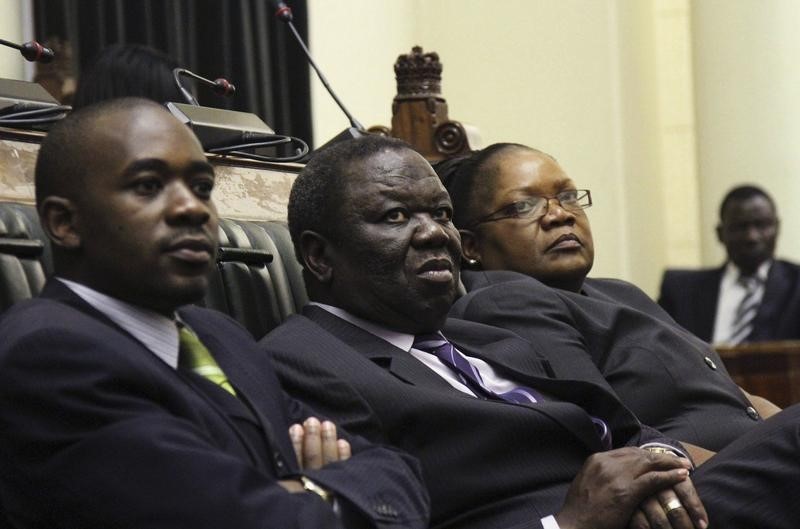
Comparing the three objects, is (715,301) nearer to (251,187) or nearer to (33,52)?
(251,187)

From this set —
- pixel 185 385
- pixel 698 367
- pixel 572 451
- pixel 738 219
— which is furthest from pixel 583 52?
pixel 185 385

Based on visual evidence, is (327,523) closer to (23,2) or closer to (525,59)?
(23,2)

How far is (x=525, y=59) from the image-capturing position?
22.9 ft

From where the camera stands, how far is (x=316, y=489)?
193 cm

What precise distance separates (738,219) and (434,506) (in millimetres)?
4517

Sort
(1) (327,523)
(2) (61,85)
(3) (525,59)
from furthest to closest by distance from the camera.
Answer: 1. (3) (525,59)
2. (2) (61,85)
3. (1) (327,523)

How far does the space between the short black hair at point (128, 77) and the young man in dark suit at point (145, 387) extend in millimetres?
1666

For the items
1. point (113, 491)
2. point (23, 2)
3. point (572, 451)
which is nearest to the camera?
point (113, 491)

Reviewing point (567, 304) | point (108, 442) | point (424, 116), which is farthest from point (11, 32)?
point (108, 442)

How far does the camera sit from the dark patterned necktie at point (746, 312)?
632 centimetres

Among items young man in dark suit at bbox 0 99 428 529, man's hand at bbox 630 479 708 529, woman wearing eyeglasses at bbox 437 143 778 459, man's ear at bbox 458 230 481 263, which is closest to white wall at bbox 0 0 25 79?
woman wearing eyeglasses at bbox 437 143 778 459

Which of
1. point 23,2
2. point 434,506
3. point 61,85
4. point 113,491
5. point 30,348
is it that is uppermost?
point 23,2

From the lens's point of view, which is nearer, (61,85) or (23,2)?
(61,85)

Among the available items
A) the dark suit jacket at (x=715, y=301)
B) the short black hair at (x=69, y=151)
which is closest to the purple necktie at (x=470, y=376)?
the short black hair at (x=69, y=151)
